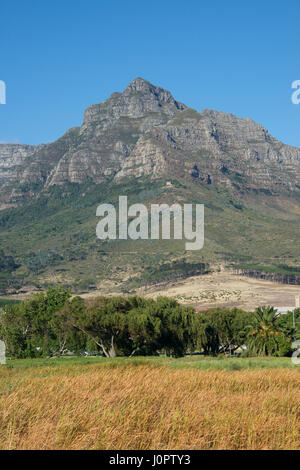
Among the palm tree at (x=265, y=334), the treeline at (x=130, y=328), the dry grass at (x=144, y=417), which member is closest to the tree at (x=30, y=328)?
the treeline at (x=130, y=328)

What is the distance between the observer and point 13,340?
61500 mm

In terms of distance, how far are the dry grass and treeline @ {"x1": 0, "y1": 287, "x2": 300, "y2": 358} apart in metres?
37.7

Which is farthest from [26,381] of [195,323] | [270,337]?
[195,323]

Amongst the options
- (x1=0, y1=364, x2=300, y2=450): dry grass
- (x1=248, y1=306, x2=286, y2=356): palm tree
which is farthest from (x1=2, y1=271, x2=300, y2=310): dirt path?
(x1=0, y1=364, x2=300, y2=450): dry grass

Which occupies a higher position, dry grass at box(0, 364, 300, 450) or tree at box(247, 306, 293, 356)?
dry grass at box(0, 364, 300, 450)

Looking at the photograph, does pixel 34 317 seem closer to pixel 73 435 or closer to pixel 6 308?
pixel 6 308

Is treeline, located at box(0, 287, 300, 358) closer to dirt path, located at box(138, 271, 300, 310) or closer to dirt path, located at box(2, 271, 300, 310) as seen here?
dirt path, located at box(2, 271, 300, 310)

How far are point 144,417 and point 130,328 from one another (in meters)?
44.4

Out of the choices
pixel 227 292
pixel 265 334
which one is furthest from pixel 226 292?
pixel 265 334

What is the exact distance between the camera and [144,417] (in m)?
10.4

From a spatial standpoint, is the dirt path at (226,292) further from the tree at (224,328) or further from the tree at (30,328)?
the tree at (30,328)

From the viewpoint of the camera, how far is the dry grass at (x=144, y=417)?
930cm

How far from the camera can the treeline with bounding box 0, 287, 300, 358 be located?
165ft
